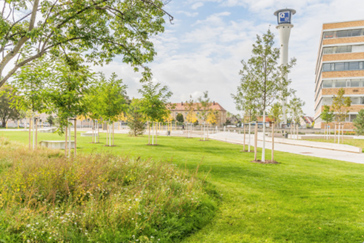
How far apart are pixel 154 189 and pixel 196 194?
1066 mm

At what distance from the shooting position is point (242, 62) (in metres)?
15.4

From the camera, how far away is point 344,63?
5762 centimetres

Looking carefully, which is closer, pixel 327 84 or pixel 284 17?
pixel 327 84

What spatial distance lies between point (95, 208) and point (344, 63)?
66489mm

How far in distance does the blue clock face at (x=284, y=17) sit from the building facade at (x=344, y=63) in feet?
96.7

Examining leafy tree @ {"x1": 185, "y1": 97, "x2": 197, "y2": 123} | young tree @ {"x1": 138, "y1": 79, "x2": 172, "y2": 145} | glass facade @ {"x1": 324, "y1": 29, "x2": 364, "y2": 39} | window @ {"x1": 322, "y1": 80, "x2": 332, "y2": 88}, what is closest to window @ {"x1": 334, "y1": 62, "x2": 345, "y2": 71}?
window @ {"x1": 322, "y1": 80, "x2": 332, "y2": 88}

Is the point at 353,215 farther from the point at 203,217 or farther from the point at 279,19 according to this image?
the point at 279,19

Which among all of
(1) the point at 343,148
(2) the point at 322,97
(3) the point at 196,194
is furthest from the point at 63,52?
(2) the point at 322,97

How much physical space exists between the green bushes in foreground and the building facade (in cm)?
6002

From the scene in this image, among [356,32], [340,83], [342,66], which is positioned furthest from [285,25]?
[340,83]

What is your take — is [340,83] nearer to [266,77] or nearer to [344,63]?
[344,63]

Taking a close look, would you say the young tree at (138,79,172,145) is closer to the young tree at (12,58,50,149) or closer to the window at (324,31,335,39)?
the young tree at (12,58,50,149)

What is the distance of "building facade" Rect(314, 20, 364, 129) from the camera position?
183 ft

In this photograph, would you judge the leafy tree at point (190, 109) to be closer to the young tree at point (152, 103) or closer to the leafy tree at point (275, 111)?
the leafy tree at point (275, 111)
